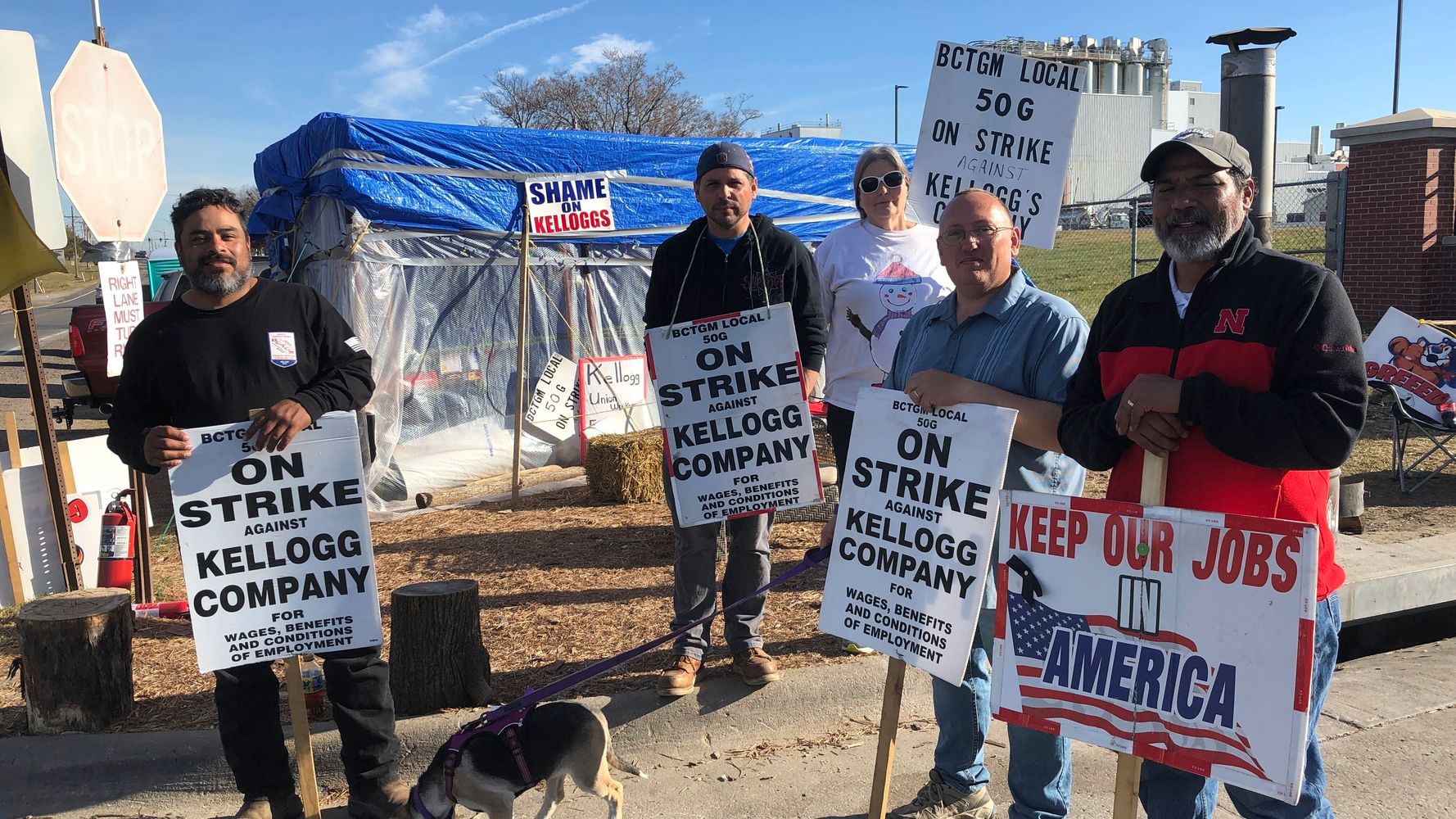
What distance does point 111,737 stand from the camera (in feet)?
13.9

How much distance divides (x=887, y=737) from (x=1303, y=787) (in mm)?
1100

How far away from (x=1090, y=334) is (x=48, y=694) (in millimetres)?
4346

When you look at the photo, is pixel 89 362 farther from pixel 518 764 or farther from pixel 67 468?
pixel 518 764

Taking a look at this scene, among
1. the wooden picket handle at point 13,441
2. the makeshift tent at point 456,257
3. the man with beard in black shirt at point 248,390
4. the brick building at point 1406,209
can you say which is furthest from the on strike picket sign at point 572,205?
the brick building at point 1406,209

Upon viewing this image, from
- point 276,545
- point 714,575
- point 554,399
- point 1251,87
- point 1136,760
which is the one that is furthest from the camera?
point 554,399

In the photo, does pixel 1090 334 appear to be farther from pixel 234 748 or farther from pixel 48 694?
pixel 48 694

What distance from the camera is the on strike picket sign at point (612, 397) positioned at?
10.5 meters

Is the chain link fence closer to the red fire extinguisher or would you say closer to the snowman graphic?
the snowman graphic

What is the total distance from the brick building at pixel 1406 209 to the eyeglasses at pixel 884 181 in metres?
12.1

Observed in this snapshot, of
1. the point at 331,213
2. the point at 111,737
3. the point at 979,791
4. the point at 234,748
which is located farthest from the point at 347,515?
the point at 331,213

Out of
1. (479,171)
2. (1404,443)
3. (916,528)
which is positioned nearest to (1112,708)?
(916,528)

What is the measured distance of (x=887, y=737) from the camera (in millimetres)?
3105

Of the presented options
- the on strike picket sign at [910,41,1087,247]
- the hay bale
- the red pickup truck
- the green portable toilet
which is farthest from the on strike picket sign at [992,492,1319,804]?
the green portable toilet

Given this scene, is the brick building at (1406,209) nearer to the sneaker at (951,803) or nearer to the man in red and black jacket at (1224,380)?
the sneaker at (951,803)
